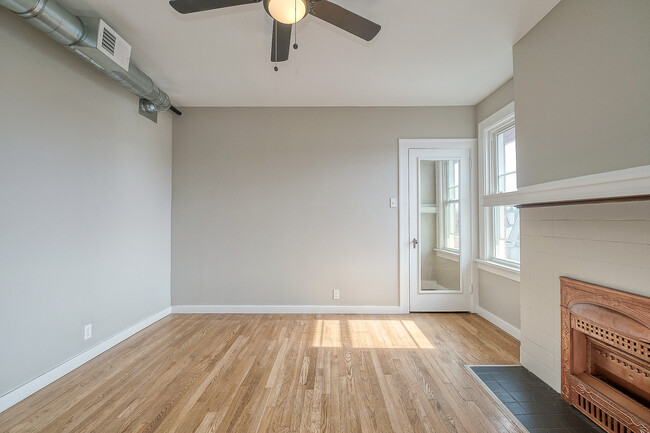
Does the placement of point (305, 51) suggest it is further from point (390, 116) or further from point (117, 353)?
point (117, 353)

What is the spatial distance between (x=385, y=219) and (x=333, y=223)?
678 millimetres

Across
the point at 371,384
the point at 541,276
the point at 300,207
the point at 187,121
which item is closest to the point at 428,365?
the point at 371,384

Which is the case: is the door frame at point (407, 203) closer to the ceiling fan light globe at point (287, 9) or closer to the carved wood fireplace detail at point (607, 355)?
the carved wood fireplace detail at point (607, 355)

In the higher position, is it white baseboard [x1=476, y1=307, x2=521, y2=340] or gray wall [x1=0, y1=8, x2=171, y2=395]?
gray wall [x1=0, y1=8, x2=171, y2=395]

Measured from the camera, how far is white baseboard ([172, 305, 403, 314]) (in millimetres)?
3793

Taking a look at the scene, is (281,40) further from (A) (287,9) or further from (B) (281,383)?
(B) (281,383)

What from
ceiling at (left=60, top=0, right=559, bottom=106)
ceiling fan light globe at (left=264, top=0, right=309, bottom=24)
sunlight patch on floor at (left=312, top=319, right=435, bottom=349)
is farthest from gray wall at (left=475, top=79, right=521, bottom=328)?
ceiling fan light globe at (left=264, top=0, right=309, bottom=24)

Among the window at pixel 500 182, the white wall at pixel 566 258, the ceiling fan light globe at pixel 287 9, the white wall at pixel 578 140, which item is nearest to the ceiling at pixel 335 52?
the white wall at pixel 578 140

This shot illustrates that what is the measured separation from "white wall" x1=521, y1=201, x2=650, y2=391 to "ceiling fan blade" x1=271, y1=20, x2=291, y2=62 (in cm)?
219

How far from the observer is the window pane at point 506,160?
3.19 m

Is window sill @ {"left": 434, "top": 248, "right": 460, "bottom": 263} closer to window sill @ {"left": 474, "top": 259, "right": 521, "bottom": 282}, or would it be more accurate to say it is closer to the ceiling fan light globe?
window sill @ {"left": 474, "top": 259, "right": 521, "bottom": 282}

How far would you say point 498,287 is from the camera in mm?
3320

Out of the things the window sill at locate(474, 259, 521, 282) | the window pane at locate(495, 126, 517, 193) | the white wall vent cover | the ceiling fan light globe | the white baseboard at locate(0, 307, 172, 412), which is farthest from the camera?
the window pane at locate(495, 126, 517, 193)

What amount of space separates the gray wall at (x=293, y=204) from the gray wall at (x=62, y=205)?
68 centimetres
